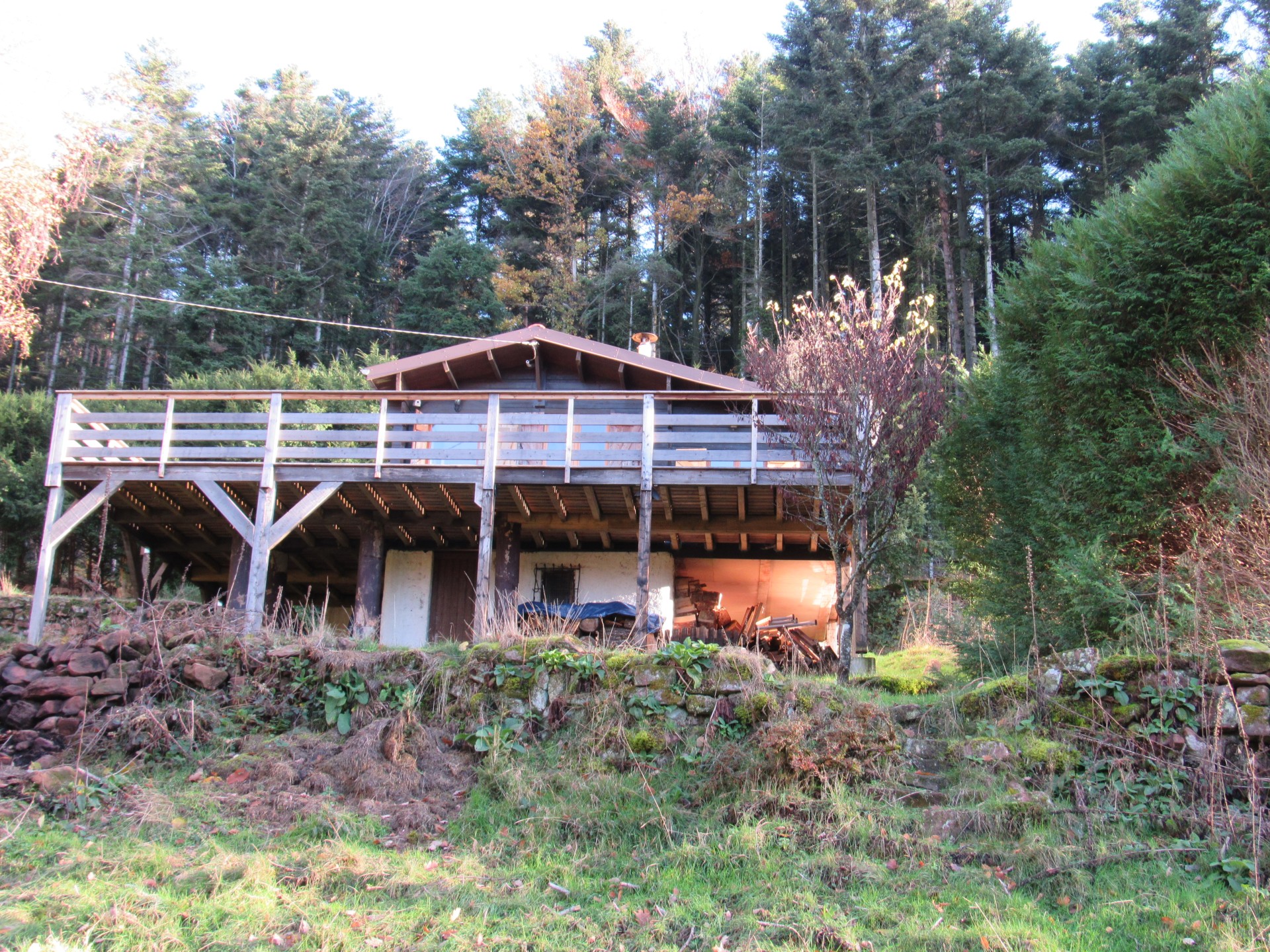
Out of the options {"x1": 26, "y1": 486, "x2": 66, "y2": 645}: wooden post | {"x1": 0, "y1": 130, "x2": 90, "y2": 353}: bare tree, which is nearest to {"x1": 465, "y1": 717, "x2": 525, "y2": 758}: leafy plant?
{"x1": 26, "y1": 486, "x2": 66, "y2": 645}: wooden post

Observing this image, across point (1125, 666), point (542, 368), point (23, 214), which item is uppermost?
point (23, 214)

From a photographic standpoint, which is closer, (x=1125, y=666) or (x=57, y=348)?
(x=1125, y=666)

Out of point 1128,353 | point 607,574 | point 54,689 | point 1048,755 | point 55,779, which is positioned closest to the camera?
point 1048,755

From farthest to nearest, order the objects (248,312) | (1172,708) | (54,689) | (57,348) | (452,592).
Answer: (57,348)
(248,312)
(452,592)
(54,689)
(1172,708)

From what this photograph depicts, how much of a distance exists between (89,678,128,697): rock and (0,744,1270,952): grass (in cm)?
183

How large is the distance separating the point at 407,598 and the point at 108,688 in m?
7.59

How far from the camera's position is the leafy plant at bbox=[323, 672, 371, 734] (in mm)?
8953

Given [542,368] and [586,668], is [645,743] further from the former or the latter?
[542,368]

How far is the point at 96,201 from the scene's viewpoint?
30.0 metres

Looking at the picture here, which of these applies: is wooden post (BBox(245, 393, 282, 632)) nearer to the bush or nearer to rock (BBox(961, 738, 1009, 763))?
rock (BBox(961, 738, 1009, 763))

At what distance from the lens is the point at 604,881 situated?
6.24 metres

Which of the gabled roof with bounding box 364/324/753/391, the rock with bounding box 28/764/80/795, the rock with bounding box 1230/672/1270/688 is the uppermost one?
the gabled roof with bounding box 364/324/753/391

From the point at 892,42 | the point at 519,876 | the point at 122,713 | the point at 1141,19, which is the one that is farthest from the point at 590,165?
the point at 519,876

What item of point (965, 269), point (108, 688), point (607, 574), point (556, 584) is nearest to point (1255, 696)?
point (108, 688)
